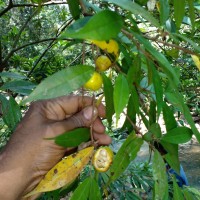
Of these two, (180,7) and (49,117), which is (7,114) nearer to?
(49,117)

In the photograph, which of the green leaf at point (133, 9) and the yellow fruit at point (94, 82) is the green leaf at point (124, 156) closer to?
the yellow fruit at point (94, 82)

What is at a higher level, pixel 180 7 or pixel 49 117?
pixel 180 7

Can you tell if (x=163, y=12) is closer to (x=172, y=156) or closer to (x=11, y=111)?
(x=172, y=156)

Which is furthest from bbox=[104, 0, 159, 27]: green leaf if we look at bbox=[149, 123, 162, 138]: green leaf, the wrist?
the wrist

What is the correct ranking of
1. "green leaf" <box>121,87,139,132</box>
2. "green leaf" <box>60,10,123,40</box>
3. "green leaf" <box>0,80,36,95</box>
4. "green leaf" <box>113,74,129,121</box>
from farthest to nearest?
"green leaf" <box>0,80,36,95</box> < "green leaf" <box>121,87,139,132</box> < "green leaf" <box>113,74,129,121</box> < "green leaf" <box>60,10,123,40</box>

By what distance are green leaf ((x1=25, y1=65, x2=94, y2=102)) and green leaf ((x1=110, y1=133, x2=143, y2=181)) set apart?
17 cm

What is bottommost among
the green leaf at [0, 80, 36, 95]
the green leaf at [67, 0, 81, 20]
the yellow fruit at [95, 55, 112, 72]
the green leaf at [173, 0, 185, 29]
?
the green leaf at [0, 80, 36, 95]

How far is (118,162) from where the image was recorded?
0.66 m

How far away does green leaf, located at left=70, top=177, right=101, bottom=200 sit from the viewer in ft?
2.16

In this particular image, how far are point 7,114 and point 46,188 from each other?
507 mm

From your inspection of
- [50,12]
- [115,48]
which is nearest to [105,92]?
[115,48]

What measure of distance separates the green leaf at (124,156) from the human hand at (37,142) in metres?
0.14

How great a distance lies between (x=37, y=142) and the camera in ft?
2.68

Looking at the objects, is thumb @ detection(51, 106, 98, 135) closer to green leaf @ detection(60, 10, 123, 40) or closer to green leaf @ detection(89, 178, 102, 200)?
green leaf @ detection(89, 178, 102, 200)
